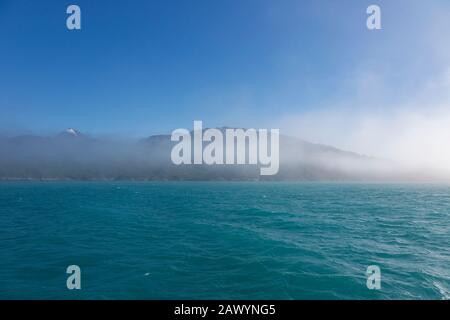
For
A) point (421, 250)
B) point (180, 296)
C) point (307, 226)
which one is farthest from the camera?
point (307, 226)

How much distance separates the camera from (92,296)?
16.6 metres

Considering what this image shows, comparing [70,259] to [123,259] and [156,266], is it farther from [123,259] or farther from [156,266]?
[156,266]

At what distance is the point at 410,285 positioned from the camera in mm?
18094

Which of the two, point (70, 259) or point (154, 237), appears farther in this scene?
point (154, 237)

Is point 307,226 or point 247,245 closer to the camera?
point 247,245
